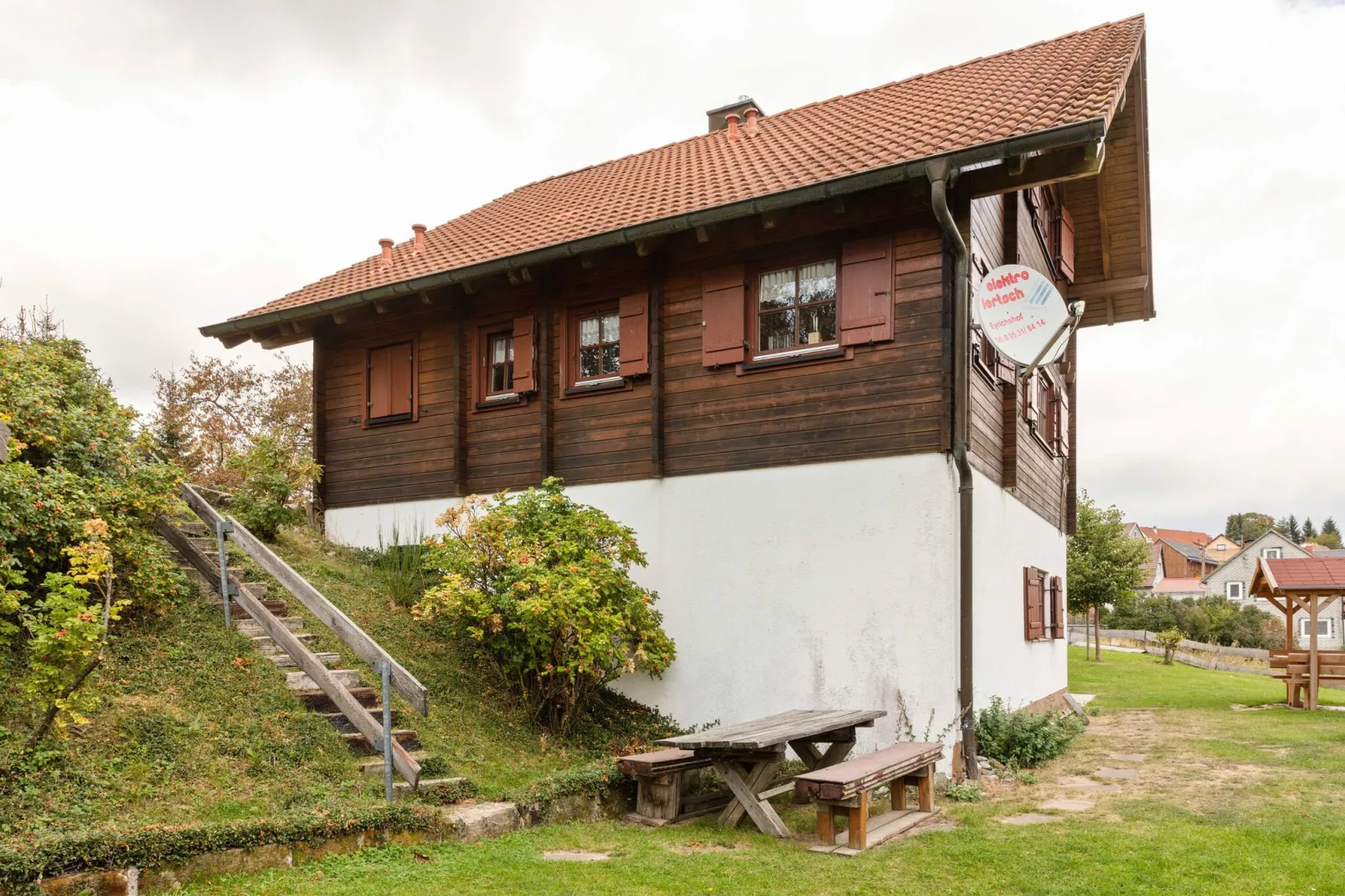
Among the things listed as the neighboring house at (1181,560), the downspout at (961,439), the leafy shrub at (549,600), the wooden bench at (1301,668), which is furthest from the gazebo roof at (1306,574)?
the neighboring house at (1181,560)

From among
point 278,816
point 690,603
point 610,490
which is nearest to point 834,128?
point 610,490

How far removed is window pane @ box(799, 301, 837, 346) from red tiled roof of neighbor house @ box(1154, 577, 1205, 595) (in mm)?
74339

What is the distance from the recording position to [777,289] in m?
10.8

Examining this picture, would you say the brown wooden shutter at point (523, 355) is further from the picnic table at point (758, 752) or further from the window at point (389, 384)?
the picnic table at point (758, 752)

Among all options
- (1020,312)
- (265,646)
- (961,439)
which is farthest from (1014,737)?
(265,646)

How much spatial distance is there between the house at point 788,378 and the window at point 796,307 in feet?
0.09

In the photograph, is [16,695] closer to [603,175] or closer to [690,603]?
[690,603]

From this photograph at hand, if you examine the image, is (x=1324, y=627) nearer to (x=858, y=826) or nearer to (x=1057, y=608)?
(x=1057, y=608)

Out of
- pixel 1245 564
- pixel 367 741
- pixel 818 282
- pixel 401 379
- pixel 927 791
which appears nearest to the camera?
pixel 367 741

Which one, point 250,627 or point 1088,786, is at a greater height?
point 250,627

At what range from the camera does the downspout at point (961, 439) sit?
927 centimetres

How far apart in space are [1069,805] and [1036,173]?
5.56 meters

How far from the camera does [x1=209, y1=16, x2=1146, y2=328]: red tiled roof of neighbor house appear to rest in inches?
396

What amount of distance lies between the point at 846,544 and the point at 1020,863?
13.0ft
